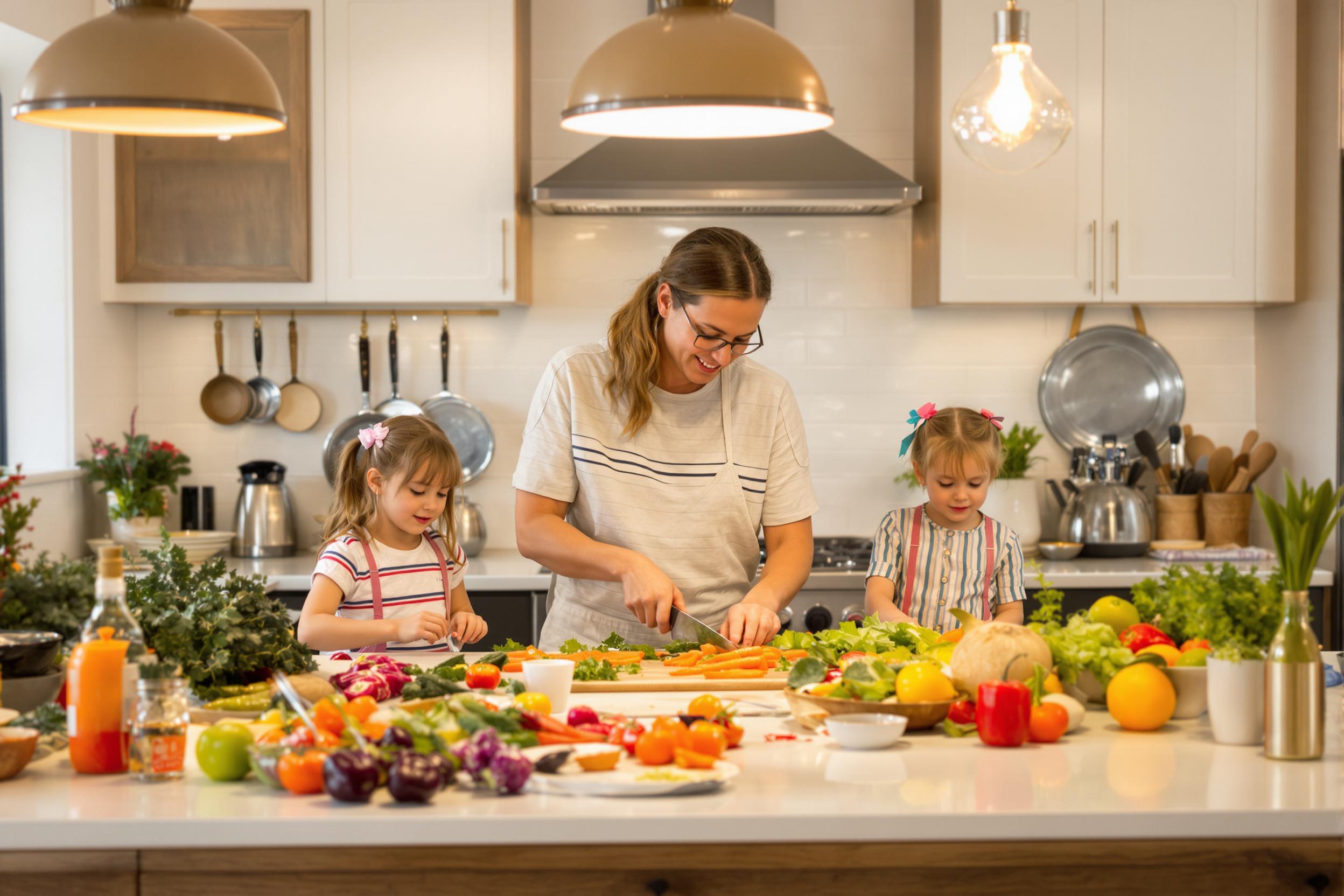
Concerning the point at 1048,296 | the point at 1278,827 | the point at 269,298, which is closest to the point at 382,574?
the point at 269,298

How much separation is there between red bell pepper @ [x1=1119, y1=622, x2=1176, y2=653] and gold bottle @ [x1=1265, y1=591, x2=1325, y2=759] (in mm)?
306

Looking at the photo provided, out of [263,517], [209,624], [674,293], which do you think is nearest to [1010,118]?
[674,293]

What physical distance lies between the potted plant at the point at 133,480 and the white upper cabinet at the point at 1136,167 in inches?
95.2

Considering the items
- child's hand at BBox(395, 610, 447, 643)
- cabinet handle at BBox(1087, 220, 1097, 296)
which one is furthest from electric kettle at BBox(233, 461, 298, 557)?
cabinet handle at BBox(1087, 220, 1097, 296)

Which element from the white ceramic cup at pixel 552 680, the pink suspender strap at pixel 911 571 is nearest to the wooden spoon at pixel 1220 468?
the pink suspender strap at pixel 911 571

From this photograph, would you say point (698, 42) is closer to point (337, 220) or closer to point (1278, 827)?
point (1278, 827)

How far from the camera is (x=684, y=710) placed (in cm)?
178

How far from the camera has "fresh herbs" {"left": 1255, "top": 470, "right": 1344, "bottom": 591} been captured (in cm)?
153

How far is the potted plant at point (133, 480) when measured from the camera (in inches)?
148

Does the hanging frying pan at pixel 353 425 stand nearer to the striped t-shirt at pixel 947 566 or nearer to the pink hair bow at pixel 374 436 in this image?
the pink hair bow at pixel 374 436

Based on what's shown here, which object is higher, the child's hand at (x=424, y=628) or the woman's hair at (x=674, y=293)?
the woman's hair at (x=674, y=293)

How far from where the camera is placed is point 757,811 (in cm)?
131

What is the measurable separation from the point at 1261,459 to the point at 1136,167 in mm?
1003

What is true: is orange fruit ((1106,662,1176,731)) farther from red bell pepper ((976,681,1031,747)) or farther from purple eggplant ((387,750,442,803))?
purple eggplant ((387,750,442,803))
